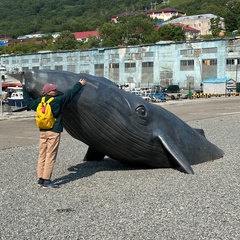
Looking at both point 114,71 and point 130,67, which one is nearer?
point 130,67

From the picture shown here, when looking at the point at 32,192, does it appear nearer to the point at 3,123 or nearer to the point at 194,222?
the point at 194,222

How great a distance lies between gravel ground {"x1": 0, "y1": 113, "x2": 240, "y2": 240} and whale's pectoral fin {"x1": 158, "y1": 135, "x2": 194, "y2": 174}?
220 mm

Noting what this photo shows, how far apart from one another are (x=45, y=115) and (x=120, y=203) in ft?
7.23

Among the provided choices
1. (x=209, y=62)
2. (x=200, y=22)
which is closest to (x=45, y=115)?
(x=209, y=62)

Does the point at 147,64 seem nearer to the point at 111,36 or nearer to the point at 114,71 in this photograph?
the point at 114,71

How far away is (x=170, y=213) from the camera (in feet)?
25.7

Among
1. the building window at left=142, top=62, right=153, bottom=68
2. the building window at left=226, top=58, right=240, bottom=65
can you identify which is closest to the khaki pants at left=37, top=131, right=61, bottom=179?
the building window at left=226, top=58, right=240, bottom=65

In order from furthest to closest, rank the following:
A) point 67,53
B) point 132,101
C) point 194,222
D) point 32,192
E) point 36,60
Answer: point 36,60 → point 67,53 → point 132,101 → point 32,192 → point 194,222

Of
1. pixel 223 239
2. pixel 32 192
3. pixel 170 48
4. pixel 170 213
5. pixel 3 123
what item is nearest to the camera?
pixel 223 239

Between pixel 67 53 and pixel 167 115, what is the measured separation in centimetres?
8269

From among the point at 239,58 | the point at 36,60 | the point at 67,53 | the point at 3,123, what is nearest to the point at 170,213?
the point at 3,123

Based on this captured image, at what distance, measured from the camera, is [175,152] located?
1074 cm

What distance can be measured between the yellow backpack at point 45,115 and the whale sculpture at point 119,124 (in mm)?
456

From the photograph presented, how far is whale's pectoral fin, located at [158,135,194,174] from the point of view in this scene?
1060cm
